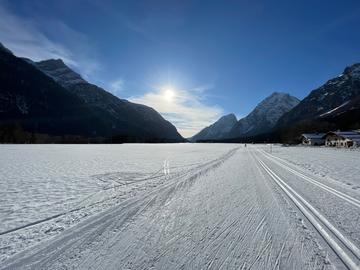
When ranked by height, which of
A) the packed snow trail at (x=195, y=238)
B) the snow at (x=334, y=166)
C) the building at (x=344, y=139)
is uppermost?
the building at (x=344, y=139)

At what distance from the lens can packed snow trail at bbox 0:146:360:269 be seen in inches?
150

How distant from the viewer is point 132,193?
8984mm

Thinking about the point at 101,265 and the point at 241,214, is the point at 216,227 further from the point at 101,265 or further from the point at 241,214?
the point at 101,265

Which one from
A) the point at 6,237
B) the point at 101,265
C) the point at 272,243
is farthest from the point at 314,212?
the point at 6,237

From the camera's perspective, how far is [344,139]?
7050 cm

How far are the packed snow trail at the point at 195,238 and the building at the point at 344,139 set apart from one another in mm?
70842

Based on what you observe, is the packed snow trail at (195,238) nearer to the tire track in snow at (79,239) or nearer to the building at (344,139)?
the tire track in snow at (79,239)

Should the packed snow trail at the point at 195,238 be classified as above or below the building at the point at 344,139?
below

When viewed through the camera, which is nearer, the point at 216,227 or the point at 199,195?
the point at 216,227

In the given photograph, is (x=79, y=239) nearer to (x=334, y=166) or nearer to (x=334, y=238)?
(x=334, y=238)

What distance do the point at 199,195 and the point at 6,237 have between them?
223 inches

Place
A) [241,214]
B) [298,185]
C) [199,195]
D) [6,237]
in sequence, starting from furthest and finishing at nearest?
1. [298,185]
2. [199,195]
3. [241,214]
4. [6,237]

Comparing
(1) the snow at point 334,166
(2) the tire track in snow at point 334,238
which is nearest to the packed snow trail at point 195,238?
(2) the tire track in snow at point 334,238

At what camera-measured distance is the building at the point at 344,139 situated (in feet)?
214
